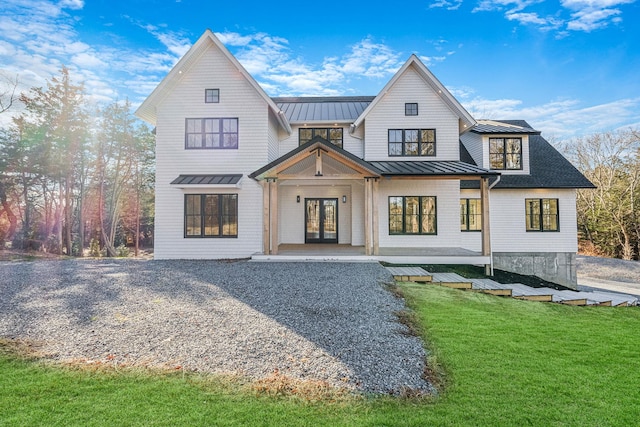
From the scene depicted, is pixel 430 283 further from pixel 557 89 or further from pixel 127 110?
pixel 127 110

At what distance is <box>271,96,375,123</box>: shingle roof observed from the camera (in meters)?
15.4

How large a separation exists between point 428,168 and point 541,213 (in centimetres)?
678

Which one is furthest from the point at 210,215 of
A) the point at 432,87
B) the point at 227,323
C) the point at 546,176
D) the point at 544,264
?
the point at 546,176

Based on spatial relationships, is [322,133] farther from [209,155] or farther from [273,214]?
[273,214]

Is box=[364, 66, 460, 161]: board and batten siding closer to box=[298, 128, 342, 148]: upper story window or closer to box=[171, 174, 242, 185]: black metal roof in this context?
box=[298, 128, 342, 148]: upper story window

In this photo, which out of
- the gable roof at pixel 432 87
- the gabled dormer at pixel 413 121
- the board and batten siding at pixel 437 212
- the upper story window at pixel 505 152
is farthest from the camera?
the upper story window at pixel 505 152

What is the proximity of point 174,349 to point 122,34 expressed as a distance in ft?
61.4

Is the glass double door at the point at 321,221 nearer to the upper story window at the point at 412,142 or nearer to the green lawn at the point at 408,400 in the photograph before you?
the upper story window at the point at 412,142

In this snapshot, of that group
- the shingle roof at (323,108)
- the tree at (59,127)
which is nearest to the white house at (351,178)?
the shingle roof at (323,108)

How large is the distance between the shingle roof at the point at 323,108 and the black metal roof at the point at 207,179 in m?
4.36

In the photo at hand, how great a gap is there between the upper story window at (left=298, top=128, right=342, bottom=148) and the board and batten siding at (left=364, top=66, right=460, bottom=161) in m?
1.59

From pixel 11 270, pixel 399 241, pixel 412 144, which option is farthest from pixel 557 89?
pixel 11 270

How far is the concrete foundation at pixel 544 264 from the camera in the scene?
14.8 metres

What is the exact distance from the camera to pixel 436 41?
18.3 metres
